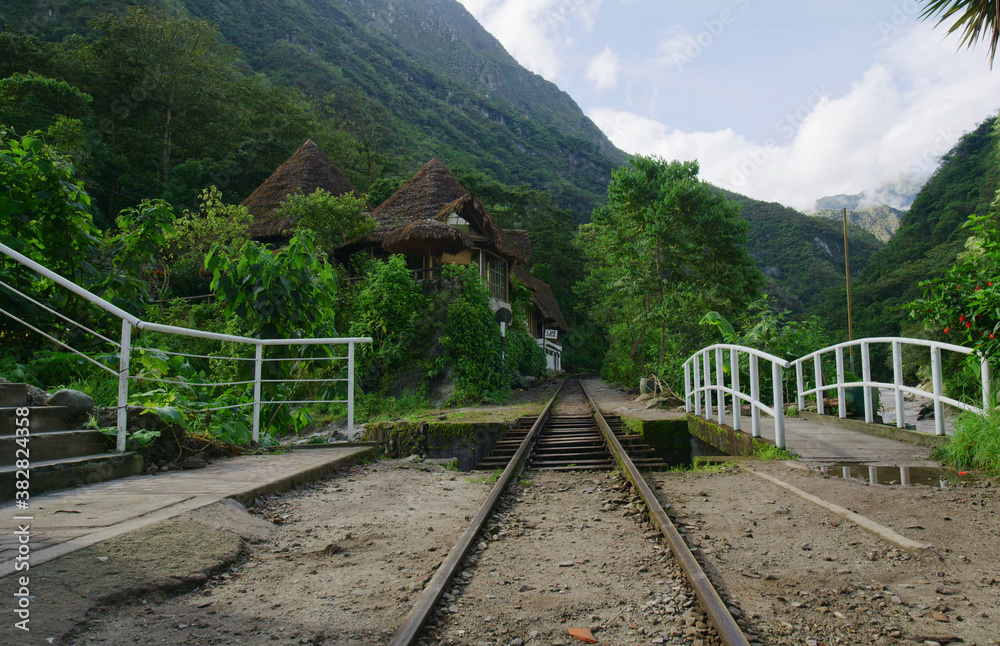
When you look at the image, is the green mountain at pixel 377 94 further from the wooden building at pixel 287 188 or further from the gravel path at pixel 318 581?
the gravel path at pixel 318 581

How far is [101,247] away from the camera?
704 centimetres

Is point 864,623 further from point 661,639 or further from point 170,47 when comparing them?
point 170,47

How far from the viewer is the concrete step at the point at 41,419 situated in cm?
420

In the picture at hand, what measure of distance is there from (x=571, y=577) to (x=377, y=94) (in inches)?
3659

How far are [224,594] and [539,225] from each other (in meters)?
43.4

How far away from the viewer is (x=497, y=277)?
78.1 ft

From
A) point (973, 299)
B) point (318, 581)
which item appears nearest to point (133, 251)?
point (318, 581)

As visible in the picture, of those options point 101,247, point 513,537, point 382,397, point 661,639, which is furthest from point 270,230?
point 661,639

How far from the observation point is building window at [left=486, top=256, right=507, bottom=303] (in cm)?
2262

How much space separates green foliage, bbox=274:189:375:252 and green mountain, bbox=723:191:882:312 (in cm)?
4979

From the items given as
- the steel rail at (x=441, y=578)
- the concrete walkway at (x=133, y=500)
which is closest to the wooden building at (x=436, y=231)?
the concrete walkway at (x=133, y=500)

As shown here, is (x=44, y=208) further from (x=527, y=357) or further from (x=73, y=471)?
(x=527, y=357)

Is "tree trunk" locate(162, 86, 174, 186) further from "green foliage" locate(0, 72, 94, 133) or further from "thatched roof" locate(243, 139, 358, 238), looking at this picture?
"thatched roof" locate(243, 139, 358, 238)

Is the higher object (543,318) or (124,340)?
(543,318)
